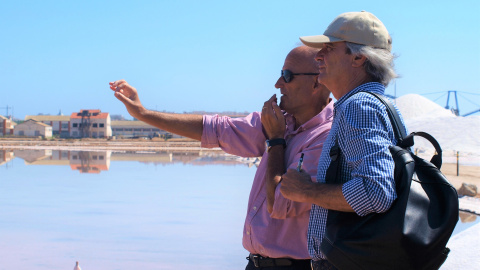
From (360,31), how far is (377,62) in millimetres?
123

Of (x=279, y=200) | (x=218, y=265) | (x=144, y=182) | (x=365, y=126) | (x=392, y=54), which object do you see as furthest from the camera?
(x=144, y=182)

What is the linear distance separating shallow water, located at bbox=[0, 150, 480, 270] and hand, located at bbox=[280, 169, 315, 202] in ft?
16.3

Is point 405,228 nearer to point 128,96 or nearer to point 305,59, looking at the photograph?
point 305,59

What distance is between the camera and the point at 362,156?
1.79 metres

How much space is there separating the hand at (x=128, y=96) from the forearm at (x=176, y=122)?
0.09ft

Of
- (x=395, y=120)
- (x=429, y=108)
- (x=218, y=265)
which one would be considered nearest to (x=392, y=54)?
(x=395, y=120)

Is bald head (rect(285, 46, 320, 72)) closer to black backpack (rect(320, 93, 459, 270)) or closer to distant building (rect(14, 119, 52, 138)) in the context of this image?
black backpack (rect(320, 93, 459, 270))

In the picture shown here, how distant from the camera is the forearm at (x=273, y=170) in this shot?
250 cm

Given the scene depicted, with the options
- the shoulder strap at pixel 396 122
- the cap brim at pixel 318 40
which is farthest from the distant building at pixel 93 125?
the shoulder strap at pixel 396 122

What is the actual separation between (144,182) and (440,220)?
17.3 metres

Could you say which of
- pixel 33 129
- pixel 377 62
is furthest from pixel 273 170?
pixel 33 129

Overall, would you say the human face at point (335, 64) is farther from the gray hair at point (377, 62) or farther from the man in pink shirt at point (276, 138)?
the man in pink shirt at point (276, 138)

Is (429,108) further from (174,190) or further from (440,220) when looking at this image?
(440,220)

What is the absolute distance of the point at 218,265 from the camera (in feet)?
22.8
